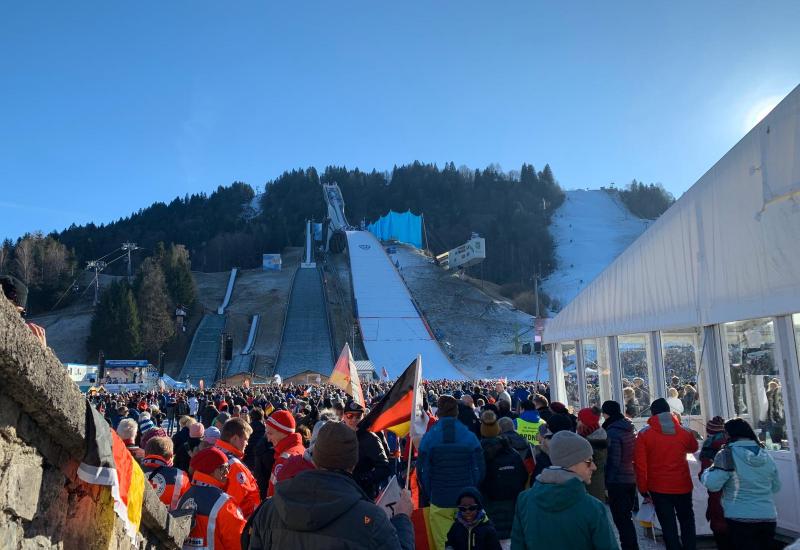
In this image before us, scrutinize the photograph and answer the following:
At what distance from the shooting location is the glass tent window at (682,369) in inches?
309

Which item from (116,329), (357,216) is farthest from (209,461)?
(357,216)

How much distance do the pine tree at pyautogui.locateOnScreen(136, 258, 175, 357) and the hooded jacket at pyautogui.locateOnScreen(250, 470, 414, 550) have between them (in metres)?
53.9

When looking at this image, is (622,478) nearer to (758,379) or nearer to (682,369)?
(758,379)

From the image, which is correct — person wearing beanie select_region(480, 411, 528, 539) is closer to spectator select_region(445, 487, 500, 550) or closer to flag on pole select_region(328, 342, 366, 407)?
spectator select_region(445, 487, 500, 550)

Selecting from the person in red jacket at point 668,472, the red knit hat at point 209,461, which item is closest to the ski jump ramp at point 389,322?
the person in red jacket at point 668,472

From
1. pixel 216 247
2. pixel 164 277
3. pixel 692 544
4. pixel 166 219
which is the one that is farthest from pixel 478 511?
pixel 166 219

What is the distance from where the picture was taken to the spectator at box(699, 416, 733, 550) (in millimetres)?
5789

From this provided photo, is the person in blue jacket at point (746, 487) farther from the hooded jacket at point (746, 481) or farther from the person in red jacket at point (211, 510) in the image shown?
the person in red jacket at point (211, 510)

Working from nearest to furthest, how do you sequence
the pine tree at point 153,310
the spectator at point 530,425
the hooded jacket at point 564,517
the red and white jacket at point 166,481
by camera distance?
the hooded jacket at point 564,517
the red and white jacket at point 166,481
the spectator at point 530,425
the pine tree at point 153,310

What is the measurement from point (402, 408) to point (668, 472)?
2.46 meters

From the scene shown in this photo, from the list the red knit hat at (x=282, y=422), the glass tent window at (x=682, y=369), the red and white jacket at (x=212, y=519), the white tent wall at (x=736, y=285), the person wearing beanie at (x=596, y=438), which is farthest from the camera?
the glass tent window at (x=682, y=369)

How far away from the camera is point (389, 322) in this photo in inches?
1999

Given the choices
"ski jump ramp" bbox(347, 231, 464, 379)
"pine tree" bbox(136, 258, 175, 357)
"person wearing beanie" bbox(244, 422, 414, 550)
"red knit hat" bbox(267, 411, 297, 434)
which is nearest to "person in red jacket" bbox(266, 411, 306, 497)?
"red knit hat" bbox(267, 411, 297, 434)

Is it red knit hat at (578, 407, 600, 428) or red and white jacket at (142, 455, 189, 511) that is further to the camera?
red knit hat at (578, 407, 600, 428)
